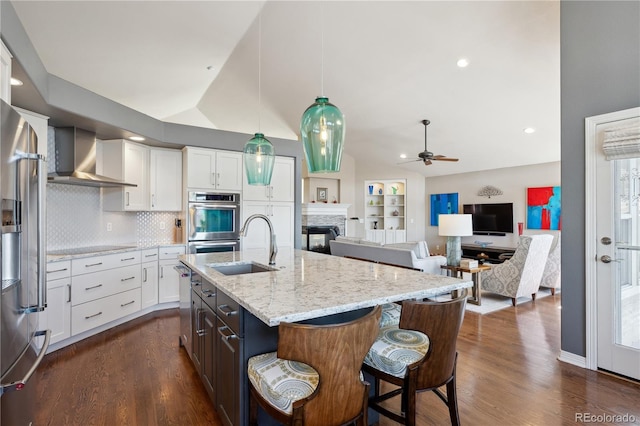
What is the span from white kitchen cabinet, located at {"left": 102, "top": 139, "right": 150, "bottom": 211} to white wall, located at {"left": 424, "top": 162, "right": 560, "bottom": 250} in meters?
7.08

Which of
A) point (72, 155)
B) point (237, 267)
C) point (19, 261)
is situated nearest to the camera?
point (19, 261)

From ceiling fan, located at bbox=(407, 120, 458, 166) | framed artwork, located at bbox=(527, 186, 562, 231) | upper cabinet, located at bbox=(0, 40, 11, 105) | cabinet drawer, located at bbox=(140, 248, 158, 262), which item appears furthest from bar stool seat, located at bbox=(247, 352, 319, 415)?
framed artwork, located at bbox=(527, 186, 562, 231)

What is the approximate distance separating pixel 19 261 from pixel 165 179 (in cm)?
329

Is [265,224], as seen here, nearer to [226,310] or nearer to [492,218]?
[226,310]

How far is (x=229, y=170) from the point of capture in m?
4.76

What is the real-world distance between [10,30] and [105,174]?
2.38 metres

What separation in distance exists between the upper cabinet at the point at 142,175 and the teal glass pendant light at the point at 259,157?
206cm

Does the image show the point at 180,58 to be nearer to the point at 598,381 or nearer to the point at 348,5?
the point at 348,5

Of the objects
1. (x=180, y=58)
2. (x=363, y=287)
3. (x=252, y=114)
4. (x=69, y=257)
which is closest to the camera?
(x=363, y=287)

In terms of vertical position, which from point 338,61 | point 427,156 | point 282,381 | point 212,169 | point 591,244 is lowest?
point 282,381

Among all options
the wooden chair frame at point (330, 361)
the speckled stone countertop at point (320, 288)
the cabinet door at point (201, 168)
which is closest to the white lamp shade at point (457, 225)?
the speckled stone countertop at point (320, 288)

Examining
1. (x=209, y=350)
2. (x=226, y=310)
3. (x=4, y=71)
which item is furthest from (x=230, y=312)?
(x=4, y=71)

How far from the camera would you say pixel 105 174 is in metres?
4.10

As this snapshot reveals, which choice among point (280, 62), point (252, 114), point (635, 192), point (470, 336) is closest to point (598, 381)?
point (470, 336)
